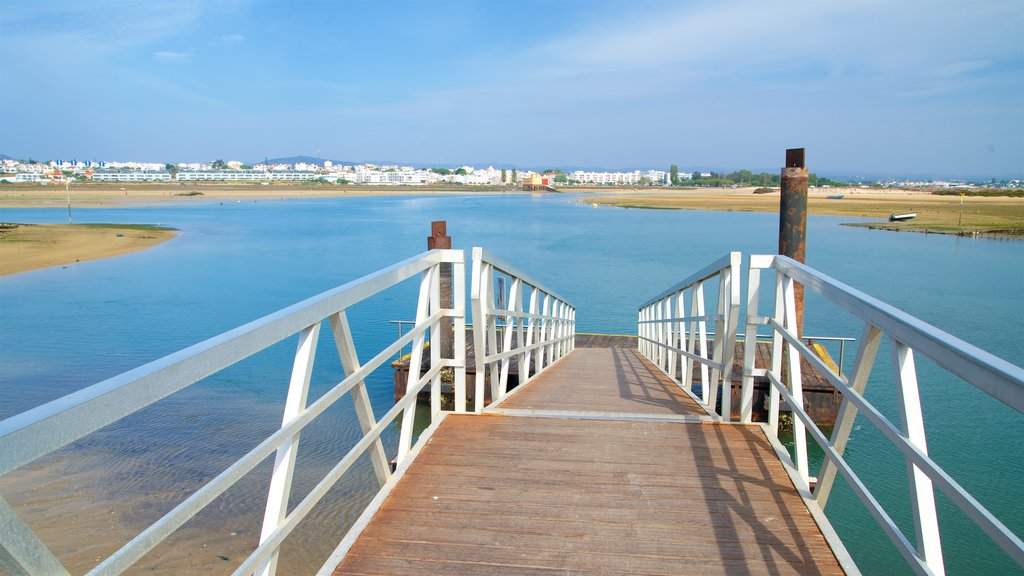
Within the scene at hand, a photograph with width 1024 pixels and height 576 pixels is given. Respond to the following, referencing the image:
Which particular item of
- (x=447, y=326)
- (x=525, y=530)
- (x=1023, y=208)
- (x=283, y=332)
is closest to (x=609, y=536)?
(x=525, y=530)

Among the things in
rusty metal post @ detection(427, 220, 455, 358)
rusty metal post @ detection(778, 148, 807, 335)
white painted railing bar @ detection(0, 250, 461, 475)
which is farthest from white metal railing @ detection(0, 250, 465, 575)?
rusty metal post @ detection(427, 220, 455, 358)

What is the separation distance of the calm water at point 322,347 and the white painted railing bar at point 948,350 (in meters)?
5.63

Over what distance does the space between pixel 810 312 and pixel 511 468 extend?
58.0 ft

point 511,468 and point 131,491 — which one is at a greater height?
point 511,468

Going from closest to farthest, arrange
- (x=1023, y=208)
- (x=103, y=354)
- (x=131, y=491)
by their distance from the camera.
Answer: (x=131, y=491), (x=103, y=354), (x=1023, y=208)

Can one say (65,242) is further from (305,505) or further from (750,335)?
(305,505)

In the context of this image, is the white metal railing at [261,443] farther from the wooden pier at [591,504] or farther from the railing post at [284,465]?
the wooden pier at [591,504]

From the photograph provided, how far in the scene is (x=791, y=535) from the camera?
9.19ft

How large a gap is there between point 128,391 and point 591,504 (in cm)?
207

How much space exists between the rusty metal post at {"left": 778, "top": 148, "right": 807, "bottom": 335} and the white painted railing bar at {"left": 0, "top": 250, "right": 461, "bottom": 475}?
25.0ft

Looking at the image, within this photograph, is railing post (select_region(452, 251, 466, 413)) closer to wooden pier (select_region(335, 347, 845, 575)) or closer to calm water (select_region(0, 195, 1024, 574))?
wooden pier (select_region(335, 347, 845, 575))

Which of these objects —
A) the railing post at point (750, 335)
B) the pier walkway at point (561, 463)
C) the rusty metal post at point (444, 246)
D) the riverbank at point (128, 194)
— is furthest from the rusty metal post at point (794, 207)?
the riverbank at point (128, 194)

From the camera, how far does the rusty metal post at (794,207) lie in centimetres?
886

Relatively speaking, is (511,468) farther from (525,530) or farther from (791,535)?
(791,535)
